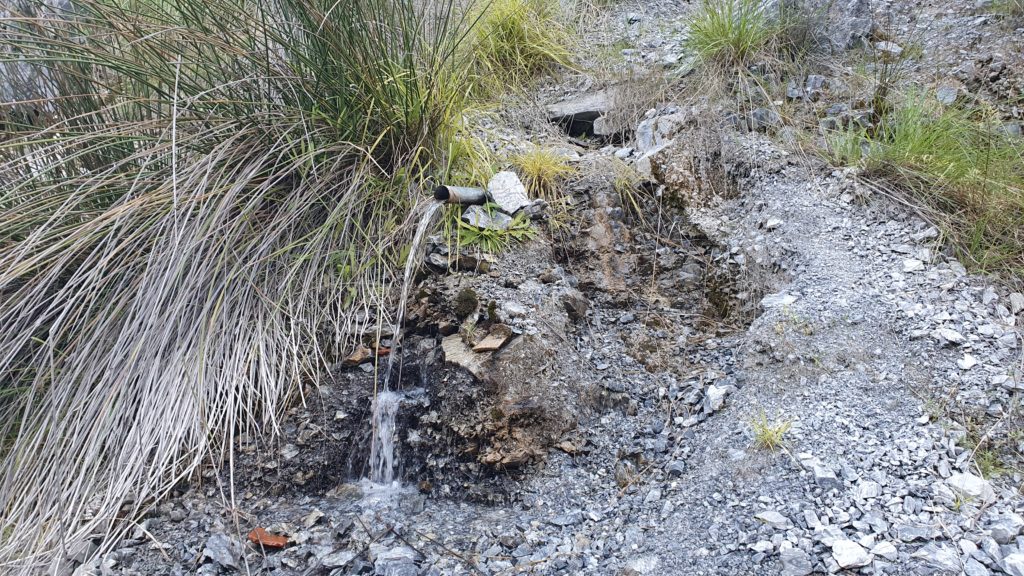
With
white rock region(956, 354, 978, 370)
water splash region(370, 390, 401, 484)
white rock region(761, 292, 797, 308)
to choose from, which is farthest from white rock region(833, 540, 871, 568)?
water splash region(370, 390, 401, 484)

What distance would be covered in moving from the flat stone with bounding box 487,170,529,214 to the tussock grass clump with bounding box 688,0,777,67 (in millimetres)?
1215

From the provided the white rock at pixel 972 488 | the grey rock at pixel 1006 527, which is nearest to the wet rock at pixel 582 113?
the white rock at pixel 972 488

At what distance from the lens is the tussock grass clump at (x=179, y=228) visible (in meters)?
1.91

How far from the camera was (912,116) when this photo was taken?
2393mm

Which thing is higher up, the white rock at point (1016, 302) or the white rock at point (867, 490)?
the white rock at point (1016, 302)

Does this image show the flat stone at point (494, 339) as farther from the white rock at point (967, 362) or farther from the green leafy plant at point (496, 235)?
the white rock at point (967, 362)

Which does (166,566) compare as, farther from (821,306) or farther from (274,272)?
(821,306)

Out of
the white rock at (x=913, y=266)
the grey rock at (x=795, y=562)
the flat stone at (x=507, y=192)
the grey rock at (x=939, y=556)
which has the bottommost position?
the grey rock at (x=795, y=562)

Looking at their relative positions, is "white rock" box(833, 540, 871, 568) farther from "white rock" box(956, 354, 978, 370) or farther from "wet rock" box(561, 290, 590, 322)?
"wet rock" box(561, 290, 590, 322)

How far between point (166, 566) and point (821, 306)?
207 cm

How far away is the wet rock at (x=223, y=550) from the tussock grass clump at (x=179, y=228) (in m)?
0.23

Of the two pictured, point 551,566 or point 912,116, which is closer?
point 551,566

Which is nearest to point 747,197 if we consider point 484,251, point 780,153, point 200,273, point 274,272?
point 780,153

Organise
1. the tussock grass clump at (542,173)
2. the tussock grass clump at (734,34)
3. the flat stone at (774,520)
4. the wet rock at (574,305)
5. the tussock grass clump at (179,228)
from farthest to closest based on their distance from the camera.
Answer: the tussock grass clump at (734,34) < the tussock grass clump at (542,173) < the wet rock at (574,305) < the tussock grass clump at (179,228) < the flat stone at (774,520)
